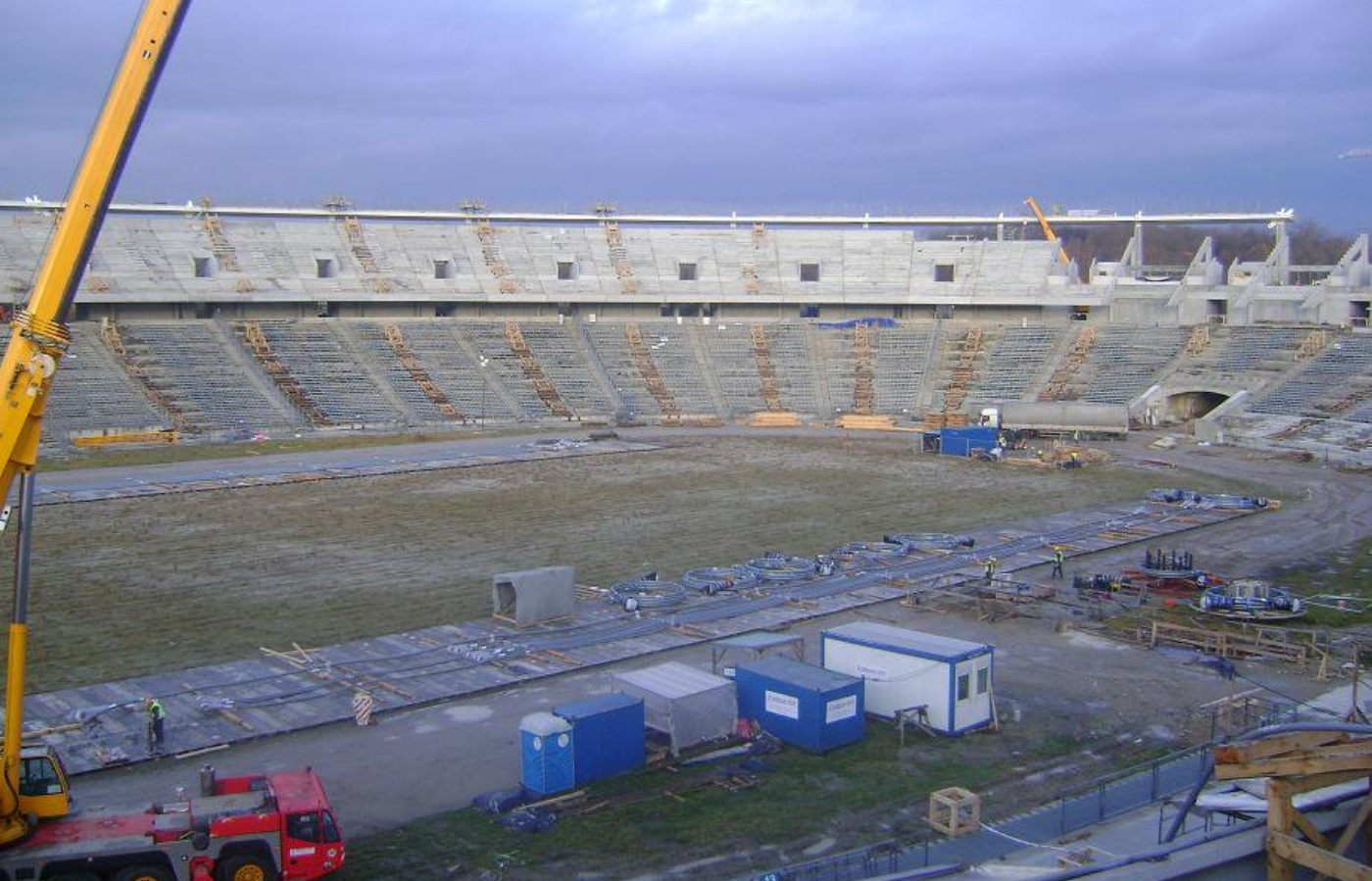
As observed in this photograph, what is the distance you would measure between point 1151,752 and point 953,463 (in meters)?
24.0

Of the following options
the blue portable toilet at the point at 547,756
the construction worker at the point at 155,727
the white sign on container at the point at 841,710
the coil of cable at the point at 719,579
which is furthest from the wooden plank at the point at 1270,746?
the coil of cable at the point at 719,579

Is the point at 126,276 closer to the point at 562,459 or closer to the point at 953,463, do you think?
the point at 562,459

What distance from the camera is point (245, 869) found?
10203 mm

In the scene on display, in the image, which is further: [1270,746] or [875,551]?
[875,551]

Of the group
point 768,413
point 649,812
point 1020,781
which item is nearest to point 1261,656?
point 1020,781

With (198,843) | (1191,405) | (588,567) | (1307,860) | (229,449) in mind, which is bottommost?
(588,567)

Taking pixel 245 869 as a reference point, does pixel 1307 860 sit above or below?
above

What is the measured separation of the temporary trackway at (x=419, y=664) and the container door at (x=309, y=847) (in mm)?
4086

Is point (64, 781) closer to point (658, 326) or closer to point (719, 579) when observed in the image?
point (719, 579)

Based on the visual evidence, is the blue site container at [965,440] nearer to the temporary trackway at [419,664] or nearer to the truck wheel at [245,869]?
the temporary trackway at [419,664]

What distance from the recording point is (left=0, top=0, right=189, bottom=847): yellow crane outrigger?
994 centimetres

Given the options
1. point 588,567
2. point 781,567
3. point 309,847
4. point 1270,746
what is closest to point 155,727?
point 309,847

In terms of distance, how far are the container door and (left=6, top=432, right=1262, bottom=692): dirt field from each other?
740 cm

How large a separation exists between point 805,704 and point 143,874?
7.08m
